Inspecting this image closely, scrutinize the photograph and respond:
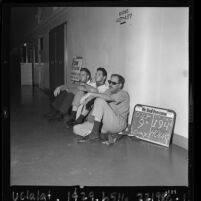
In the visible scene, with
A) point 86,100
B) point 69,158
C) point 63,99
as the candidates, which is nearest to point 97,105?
point 86,100

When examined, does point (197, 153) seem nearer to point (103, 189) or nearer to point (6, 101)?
point (103, 189)

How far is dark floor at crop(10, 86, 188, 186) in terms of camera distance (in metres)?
1.94

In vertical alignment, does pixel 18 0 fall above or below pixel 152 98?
above

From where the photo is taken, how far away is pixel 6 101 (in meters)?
1.90

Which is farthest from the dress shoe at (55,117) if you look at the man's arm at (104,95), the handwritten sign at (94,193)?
the handwritten sign at (94,193)

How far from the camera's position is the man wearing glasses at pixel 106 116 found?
2.02 metres

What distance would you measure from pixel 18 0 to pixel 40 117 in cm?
62

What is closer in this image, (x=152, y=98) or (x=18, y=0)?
(x=18, y=0)

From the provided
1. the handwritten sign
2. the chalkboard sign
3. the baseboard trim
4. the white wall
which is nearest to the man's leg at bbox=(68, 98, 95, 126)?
the white wall

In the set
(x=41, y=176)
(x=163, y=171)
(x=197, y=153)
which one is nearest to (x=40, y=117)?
(x=41, y=176)

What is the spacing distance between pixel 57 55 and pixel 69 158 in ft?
1.83

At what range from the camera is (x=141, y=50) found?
198 centimetres

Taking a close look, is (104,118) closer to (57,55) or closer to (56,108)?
(56,108)

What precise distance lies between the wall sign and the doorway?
301 mm
